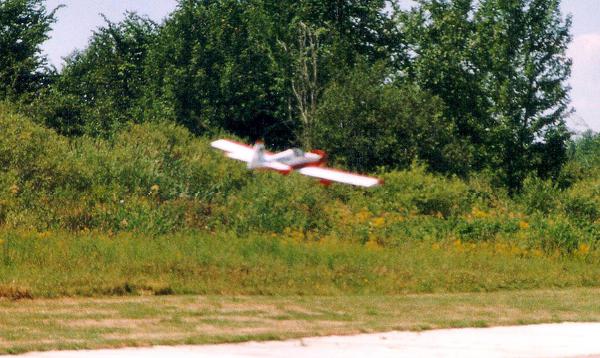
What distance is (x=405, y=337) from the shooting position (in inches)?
487

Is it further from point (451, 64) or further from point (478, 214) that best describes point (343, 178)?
point (451, 64)

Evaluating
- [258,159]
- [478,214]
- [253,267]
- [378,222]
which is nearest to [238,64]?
[478,214]

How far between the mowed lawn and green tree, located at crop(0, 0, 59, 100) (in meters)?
48.1

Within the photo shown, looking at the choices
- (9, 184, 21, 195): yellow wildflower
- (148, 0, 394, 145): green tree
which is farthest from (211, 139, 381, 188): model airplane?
(148, 0, 394, 145): green tree

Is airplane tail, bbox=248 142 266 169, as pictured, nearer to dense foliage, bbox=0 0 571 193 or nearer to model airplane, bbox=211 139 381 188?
model airplane, bbox=211 139 381 188

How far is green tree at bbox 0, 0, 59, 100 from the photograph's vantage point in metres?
62.5

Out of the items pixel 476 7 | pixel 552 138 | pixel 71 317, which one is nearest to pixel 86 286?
pixel 71 317

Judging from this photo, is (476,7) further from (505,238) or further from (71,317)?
(71,317)

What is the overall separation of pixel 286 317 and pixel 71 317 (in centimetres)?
267

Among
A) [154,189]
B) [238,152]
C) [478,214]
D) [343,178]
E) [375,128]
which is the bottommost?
[154,189]

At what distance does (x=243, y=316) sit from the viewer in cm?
1377

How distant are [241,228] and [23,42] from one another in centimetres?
4454

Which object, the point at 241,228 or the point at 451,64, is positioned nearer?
the point at 241,228

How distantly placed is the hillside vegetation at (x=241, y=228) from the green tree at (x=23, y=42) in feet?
105
